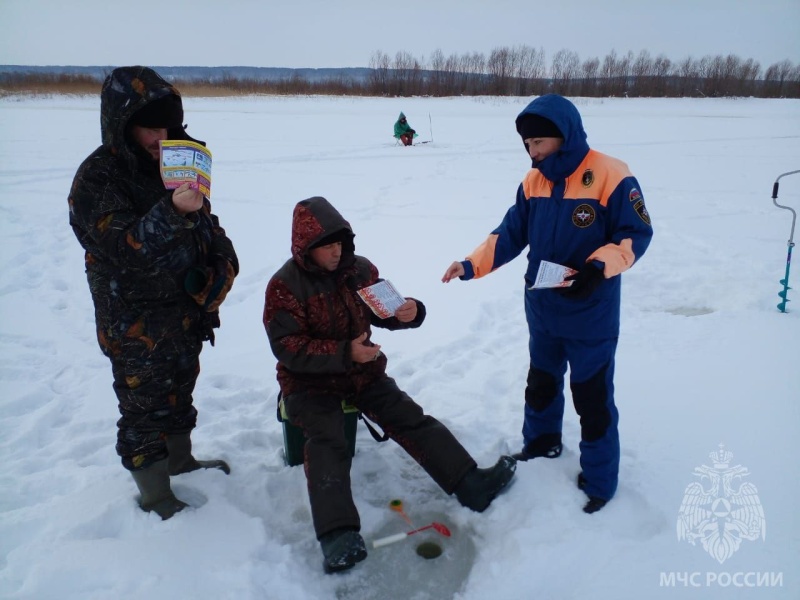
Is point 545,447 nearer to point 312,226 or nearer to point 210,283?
point 312,226

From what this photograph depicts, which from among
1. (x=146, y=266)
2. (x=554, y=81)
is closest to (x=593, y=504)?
(x=146, y=266)

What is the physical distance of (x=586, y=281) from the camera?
2.06m

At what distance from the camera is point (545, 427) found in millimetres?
2664

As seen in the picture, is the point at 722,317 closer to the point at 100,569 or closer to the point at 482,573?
the point at 482,573

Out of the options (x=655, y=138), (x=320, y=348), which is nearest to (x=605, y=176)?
(x=320, y=348)

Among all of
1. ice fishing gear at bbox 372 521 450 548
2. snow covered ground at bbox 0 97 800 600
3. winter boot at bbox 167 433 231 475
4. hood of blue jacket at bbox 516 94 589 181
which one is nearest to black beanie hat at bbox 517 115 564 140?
A: hood of blue jacket at bbox 516 94 589 181

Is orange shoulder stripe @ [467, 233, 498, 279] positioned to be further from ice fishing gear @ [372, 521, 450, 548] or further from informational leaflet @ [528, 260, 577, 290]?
ice fishing gear @ [372, 521, 450, 548]

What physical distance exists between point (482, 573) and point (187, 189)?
1.81 meters

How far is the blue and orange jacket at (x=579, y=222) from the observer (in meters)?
2.10

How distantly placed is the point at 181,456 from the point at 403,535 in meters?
1.13

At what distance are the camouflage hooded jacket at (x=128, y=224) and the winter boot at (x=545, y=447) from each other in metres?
1.78

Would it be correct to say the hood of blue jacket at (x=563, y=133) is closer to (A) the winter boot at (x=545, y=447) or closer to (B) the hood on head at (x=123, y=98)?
(A) the winter boot at (x=545, y=447)

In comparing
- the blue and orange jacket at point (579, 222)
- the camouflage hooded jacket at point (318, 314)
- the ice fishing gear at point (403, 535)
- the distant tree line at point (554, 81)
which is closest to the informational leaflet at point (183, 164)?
the camouflage hooded jacket at point (318, 314)

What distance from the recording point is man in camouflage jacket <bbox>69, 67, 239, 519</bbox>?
1882 mm
